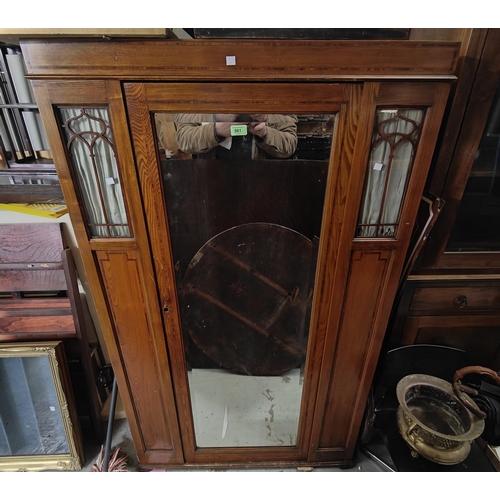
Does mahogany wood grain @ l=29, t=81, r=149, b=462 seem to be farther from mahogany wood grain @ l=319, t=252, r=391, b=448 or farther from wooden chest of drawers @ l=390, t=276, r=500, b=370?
wooden chest of drawers @ l=390, t=276, r=500, b=370

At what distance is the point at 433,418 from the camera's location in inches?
43.8

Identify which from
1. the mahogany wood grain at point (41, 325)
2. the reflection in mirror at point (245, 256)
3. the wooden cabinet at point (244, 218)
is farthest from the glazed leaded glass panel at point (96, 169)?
the mahogany wood grain at point (41, 325)

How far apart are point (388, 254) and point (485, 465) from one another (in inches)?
35.9

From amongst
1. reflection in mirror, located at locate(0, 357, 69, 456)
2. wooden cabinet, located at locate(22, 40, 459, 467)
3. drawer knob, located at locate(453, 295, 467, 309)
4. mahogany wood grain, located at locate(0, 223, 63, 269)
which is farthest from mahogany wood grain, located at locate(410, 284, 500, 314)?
reflection in mirror, located at locate(0, 357, 69, 456)

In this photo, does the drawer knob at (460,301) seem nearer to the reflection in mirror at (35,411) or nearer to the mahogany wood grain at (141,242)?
the mahogany wood grain at (141,242)

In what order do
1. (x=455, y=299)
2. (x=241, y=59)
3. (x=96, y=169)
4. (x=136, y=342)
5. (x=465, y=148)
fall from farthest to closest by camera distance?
(x=455, y=299), (x=136, y=342), (x=465, y=148), (x=96, y=169), (x=241, y=59)

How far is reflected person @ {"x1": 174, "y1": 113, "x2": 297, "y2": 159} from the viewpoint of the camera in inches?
28.7

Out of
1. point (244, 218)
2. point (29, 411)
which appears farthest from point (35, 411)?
point (244, 218)

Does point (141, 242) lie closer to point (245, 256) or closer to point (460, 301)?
point (245, 256)

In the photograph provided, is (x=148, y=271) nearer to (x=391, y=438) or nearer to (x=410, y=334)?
(x=410, y=334)

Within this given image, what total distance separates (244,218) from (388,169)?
0.39 meters

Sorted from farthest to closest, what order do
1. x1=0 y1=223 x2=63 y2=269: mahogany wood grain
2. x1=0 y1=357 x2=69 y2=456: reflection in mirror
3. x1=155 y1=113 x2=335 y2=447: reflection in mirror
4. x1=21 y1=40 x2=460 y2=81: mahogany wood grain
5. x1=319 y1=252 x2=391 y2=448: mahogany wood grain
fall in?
x1=0 y1=357 x2=69 y2=456: reflection in mirror < x1=0 y1=223 x2=63 y2=269: mahogany wood grain < x1=319 y1=252 x2=391 y2=448: mahogany wood grain < x1=155 y1=113 x2=335 y2=447: reflection in mirror < x1=21 y1=40 x2=460 y2=81: mahogany wood grain

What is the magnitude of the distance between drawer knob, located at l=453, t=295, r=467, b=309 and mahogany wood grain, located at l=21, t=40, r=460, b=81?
0.74 metres

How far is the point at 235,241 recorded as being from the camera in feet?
2.93
